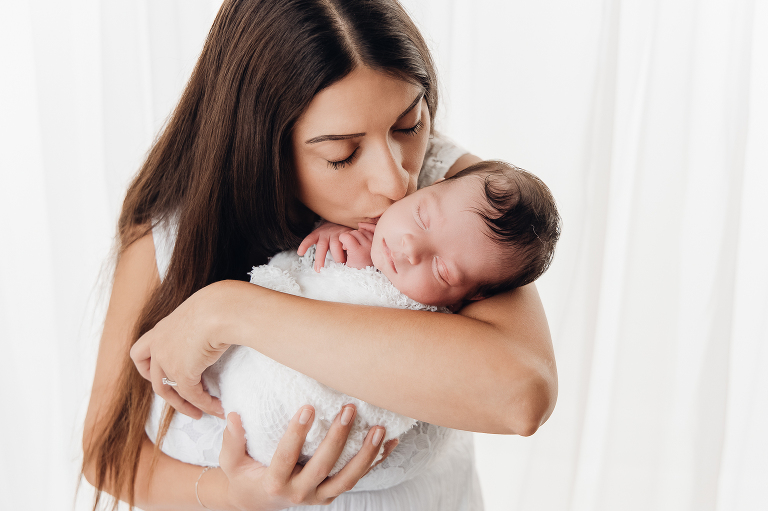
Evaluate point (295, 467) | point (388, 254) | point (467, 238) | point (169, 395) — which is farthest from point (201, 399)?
point (467, 238)

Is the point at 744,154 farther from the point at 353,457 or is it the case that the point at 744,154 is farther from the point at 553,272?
the point at 353,457

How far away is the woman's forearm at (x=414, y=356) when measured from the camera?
0.83 meters

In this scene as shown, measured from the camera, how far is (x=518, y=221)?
109 cm

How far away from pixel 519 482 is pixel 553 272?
89 cm

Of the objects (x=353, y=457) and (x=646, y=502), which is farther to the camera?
(x=646, y=502)

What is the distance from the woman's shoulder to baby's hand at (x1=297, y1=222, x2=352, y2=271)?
0.26m

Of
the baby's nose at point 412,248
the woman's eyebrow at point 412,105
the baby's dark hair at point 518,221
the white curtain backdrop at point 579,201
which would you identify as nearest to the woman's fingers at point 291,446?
the baby's nose at point 412,248

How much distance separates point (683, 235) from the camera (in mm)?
2107

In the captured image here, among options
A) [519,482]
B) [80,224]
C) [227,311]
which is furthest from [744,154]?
[80,224]

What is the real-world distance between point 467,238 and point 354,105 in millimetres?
326

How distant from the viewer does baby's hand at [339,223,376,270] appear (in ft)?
3.71

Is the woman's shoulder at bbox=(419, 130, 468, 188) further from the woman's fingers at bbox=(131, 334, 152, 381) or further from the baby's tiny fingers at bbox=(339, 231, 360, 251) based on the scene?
the woman's fingers at bbox=(131, 334, 152, 381)

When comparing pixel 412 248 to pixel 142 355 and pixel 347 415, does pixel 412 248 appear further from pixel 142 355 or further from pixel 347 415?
pixel 142 355

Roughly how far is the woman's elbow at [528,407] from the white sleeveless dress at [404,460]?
29cm
